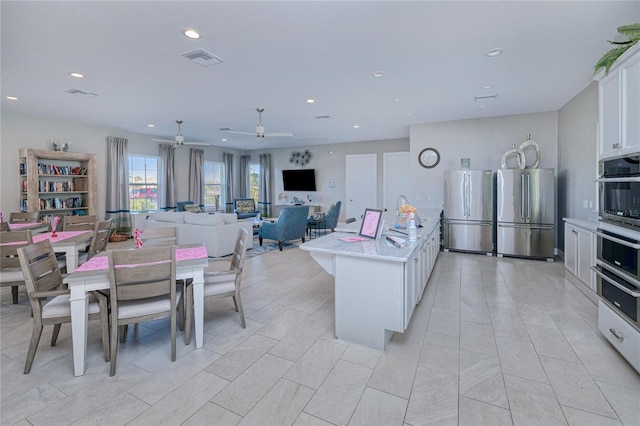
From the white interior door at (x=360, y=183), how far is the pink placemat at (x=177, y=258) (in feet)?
24.1

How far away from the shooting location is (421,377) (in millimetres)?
2131

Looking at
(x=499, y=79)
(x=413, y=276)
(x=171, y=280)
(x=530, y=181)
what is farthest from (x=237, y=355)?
(x=530, y=181)

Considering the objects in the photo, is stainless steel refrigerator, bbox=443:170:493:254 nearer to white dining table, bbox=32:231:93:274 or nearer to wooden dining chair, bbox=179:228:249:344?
wooden dining chair, bbox=179:228:249:344

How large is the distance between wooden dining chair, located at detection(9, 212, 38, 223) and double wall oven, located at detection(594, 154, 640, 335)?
7.54 meters

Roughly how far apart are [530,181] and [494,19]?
3.70 meters

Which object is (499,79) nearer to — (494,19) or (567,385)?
(494,19)

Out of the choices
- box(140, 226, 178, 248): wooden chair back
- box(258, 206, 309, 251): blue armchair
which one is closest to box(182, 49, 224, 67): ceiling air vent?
box(140, 226, 178, 248): wooden chair back

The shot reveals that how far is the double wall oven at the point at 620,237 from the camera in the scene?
7.09 ft

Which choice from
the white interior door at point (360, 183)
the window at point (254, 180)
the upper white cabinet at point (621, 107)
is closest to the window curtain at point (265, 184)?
the window at point (254, 180)

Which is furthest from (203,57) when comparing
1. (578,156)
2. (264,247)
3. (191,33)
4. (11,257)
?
(578,156)

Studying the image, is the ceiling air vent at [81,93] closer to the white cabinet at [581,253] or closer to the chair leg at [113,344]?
the chair leg at [113,344]

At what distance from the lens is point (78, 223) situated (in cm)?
438

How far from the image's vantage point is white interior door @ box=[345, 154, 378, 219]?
9609 millimetres

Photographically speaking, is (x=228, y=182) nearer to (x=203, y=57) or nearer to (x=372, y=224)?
(x=203, y=57)
